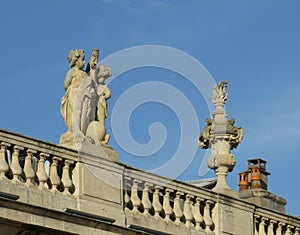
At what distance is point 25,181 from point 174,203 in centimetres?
393

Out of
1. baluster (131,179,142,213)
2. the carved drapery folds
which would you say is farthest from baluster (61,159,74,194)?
the carved drapery folds

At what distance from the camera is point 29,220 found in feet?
80.5

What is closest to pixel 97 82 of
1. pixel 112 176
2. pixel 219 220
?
pixel 112 176

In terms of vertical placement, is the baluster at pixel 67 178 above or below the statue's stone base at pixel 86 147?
below

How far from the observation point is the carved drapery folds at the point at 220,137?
29.6 meters

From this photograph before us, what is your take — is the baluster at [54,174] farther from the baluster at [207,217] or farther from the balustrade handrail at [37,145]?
the baluster at [207,217]

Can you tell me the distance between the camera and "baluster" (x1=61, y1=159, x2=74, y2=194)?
25.8 meters

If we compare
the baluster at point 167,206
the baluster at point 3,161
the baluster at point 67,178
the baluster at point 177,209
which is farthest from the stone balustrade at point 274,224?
the baluster at point 3,161

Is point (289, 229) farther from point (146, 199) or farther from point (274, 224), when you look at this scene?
point (146, 199)

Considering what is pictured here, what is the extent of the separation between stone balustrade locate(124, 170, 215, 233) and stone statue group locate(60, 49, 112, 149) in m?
1.10

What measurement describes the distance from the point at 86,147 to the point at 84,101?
37.8 inches

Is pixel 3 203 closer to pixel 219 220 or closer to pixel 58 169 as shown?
pixel 58 169

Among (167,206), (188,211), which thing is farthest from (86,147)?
(188,211)

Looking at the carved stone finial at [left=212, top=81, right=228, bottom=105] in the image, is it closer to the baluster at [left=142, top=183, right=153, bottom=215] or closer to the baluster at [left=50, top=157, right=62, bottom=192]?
the baluster at [left=142, top=183, right=153, bottom=215]
